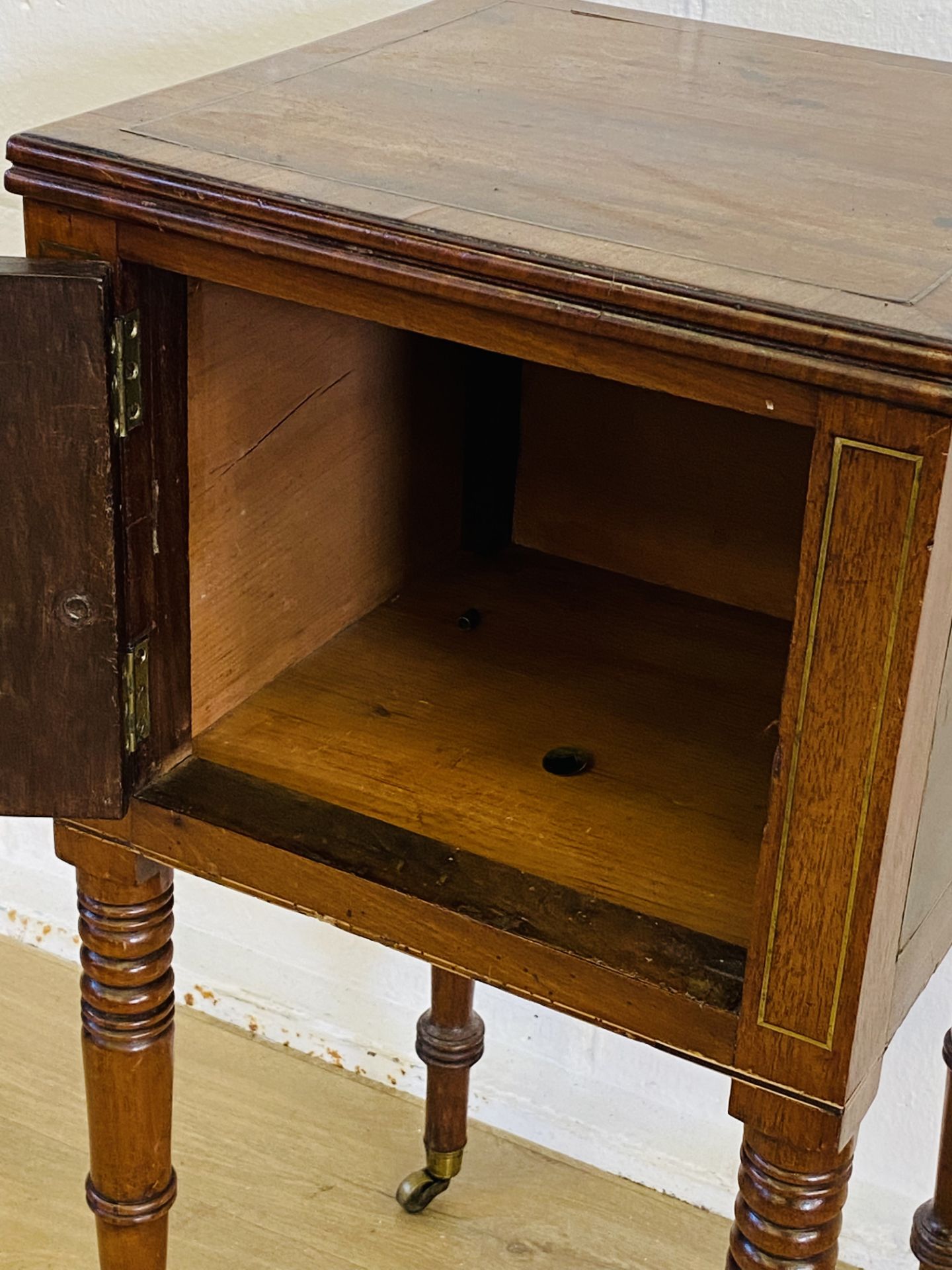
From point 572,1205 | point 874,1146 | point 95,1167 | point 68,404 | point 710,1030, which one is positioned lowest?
point 572,1205

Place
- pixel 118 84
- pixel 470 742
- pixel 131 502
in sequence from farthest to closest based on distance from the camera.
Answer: pixel 118 84
pixel 470 742
pixel 131 502

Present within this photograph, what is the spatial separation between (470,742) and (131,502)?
0.24 metres

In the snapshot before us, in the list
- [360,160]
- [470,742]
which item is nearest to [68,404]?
[360,160]

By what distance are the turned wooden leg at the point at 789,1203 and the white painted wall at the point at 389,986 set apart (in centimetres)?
59

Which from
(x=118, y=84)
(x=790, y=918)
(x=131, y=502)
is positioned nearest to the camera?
(x=790, y=918)

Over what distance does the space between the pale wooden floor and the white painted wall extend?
0.10 feet

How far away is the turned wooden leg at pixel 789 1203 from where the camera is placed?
2.75 feet

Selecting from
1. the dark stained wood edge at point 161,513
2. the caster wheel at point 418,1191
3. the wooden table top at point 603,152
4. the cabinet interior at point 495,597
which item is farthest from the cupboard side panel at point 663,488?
the caster wheel at point 418,1191

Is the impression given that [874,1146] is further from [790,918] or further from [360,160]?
[360,160]

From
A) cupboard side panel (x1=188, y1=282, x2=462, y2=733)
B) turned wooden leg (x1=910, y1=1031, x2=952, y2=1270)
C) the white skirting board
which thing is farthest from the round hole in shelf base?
the white skirting board

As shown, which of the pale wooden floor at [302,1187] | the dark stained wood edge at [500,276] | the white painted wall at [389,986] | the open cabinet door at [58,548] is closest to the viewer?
the dark stained wood edge at [500,276]

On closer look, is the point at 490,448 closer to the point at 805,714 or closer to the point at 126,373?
the point at 126,373

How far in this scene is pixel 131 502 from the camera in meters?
0.89

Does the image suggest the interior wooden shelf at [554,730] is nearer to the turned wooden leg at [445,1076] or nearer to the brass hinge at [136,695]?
the brass hinge at [136,695]
